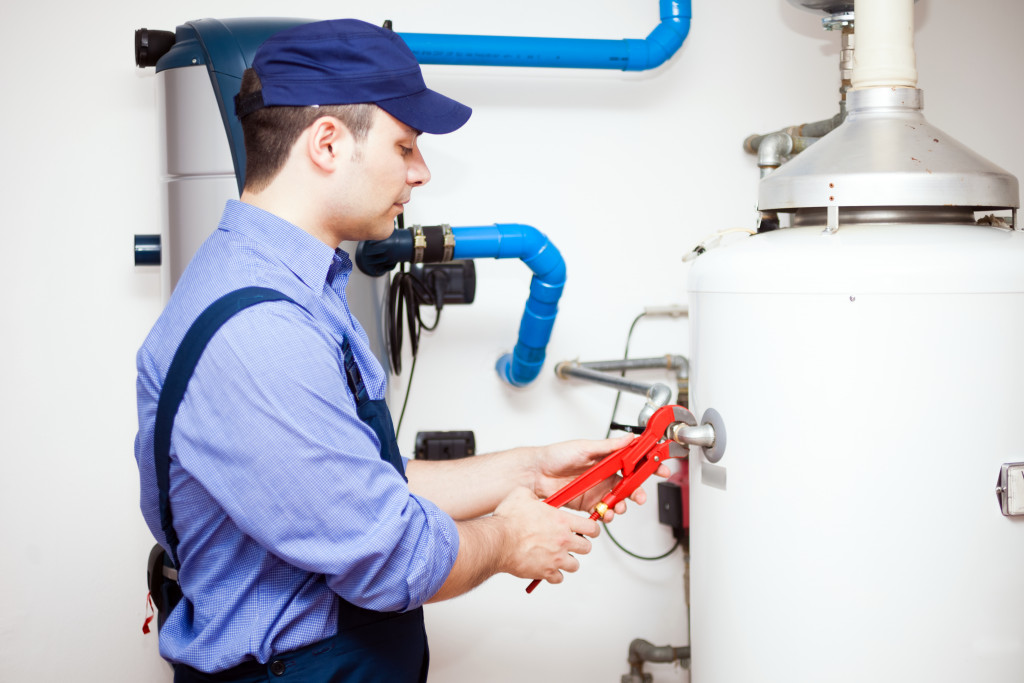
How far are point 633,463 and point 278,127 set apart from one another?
1.95ft

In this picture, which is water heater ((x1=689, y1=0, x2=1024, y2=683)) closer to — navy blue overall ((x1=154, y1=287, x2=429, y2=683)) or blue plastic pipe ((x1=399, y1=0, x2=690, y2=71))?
navy blue overall ((x1=154, y1=287, x2=429, y2=683))

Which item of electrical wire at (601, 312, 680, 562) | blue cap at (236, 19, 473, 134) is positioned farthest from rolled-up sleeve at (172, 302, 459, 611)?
electrical wire at (601, 312, 680, 562)

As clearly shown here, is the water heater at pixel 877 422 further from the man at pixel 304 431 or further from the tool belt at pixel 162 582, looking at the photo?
the tool belt at pixel 162 582

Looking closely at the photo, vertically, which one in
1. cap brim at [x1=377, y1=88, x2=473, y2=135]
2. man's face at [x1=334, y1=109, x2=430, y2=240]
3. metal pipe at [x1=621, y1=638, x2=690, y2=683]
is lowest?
metal pipe at [x1=621, y1=638, x2=690, y2=683]

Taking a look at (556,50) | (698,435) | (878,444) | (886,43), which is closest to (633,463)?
(698,435)

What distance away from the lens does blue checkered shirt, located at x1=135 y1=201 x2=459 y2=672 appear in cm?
82

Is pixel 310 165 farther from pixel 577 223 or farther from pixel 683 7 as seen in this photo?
pixel 683 7

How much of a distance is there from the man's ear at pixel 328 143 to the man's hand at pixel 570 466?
535 mm

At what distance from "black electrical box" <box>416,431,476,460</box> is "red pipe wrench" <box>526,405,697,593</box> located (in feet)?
2.03

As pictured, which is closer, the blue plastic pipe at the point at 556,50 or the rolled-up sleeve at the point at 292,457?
the rolled-up sleeve at the point at 292,457

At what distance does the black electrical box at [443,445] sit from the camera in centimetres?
176

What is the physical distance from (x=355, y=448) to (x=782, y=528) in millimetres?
544

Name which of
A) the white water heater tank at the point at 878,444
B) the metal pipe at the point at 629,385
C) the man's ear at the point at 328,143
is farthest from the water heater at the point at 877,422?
the man's ear at the point at 328,143

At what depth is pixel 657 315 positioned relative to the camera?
1.91m
